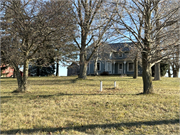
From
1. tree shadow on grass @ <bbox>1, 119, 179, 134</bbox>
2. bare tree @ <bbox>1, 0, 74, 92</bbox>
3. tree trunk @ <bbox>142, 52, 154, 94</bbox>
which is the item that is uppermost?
bare tree @ <bbox>1, 0, 74, 92</bbox>

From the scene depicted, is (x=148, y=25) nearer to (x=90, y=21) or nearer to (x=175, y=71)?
(x=90, y=21)

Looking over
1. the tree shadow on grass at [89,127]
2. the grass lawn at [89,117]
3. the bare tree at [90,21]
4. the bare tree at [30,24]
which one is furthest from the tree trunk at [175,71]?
the tree shadow on grass at [89,127]

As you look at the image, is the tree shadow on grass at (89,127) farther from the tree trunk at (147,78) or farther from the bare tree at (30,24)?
the bare tree at (30,24)

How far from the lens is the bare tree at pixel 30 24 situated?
29.0 feet

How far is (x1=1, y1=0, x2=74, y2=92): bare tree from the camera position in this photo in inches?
348

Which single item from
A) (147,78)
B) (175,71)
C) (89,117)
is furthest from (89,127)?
(175,71)

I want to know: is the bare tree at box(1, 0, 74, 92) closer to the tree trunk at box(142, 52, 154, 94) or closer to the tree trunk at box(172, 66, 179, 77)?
the tree trunk at box(142, 52, 154, 94)

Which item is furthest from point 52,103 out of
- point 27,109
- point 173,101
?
point 173,101

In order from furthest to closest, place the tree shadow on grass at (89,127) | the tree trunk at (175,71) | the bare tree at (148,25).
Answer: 1. the tree trunk at (175,71)
2. the bare tree at (148,25)
3. the tree shadow on grass at (89,127)

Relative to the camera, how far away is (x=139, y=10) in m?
8.98

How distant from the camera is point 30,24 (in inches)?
348

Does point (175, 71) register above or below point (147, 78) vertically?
above

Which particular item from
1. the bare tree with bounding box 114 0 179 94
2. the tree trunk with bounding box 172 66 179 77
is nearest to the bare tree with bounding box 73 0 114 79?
the bare tree with bounding box 114 0 179 94

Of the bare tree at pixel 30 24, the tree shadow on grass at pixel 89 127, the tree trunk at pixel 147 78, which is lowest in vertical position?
the tree shadow on grass at pixel 89 127
